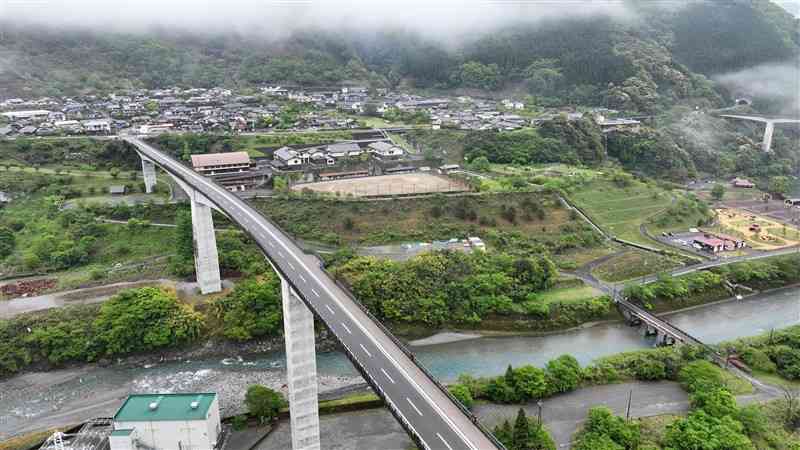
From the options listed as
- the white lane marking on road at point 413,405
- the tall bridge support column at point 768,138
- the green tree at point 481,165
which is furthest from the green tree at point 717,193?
the white lane marking on road at point 413,405

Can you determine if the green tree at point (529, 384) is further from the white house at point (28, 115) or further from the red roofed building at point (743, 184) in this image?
the white house at point (28, 115)

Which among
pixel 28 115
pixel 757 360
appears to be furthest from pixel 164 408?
pixel 28 115

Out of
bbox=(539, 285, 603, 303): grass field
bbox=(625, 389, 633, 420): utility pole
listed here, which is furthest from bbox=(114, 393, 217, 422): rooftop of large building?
bbox=(539, 285, 603, 303): grass field

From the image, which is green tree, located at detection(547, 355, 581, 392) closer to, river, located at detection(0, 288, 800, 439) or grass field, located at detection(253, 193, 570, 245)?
river, located at detection(0, 288, 800, 439)

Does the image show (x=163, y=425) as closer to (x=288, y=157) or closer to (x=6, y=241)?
(x=6, y=241)

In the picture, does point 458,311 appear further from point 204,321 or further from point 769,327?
point 769,327

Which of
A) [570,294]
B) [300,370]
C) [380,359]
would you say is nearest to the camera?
[380,359]
